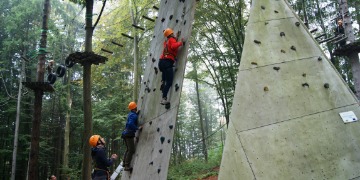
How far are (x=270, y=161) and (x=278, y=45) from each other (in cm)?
201

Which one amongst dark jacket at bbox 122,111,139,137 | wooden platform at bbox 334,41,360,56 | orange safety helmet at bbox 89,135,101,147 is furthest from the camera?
wooden platform at bbox 334,41,360,56

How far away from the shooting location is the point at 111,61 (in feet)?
44.4

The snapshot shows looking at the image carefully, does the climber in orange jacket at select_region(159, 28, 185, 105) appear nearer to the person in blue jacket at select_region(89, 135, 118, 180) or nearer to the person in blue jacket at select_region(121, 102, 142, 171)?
the person in blue jacket at select_region(121, 102, 142, 171)

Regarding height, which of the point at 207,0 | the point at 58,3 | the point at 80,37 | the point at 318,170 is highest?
the point at 58,3

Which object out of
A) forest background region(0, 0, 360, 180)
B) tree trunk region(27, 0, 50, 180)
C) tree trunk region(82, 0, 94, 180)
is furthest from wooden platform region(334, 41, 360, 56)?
tree trunk region(27, 0, 50, 180)

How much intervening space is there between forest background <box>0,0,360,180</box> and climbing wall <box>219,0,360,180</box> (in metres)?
4.85

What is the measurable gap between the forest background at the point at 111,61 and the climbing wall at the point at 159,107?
7.96 feet

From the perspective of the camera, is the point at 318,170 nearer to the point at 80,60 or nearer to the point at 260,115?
the point at 260,115

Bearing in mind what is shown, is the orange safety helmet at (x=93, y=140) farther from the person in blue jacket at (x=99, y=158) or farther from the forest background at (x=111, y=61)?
the forest background at (x=111, y=61)

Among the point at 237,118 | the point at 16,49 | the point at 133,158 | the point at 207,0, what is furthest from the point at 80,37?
the point at 237,118

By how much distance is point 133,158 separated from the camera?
5.49 meters

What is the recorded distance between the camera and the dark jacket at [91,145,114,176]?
483 centimetres

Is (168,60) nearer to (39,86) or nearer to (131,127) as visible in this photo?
(131,127)

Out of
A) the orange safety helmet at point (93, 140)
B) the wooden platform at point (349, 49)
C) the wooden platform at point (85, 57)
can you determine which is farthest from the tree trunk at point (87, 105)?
the wooden platform at point (349, 49)
